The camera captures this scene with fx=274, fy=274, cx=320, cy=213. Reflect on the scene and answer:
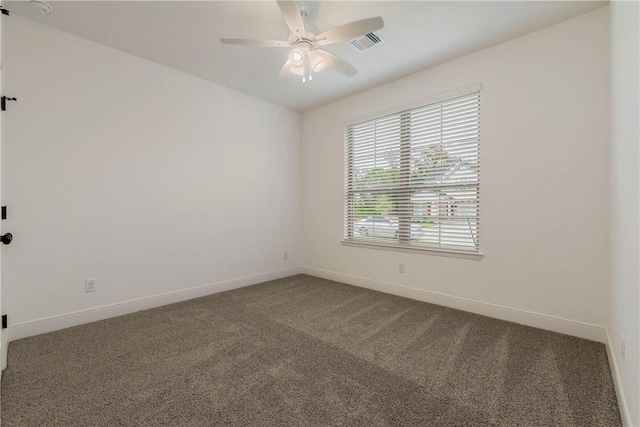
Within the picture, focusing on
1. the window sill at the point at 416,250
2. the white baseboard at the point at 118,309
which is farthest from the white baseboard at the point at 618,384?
the white baseboard at the point at 118,309

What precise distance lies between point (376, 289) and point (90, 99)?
386cm

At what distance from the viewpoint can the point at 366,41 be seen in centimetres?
264

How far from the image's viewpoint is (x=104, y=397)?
161cm

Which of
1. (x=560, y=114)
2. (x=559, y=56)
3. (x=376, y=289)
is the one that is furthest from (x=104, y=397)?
(x=559, y=56)

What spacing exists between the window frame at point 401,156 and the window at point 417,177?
0.02 meters

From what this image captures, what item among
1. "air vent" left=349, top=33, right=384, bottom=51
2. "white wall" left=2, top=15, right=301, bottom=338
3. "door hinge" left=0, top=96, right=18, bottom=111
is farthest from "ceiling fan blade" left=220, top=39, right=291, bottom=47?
"door hinge" left=0, top=96, right=18, bottom=111

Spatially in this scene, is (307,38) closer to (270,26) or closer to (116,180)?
(270,26)

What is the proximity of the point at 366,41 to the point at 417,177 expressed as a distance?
1597mm

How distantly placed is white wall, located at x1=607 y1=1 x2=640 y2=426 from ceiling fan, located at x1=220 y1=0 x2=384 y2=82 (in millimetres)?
1374

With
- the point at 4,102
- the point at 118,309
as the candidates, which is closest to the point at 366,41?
the point at 4,102

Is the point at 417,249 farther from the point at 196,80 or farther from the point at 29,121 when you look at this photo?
the point at 29,121

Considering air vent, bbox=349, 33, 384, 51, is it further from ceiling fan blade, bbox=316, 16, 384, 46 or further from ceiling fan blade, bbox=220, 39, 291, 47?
ceiling fan blade, bbox=220, 39, 291, 47

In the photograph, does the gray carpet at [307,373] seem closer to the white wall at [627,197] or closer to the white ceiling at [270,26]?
the white wall at [627,197]

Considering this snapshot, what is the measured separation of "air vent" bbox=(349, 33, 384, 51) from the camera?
8.42ft
